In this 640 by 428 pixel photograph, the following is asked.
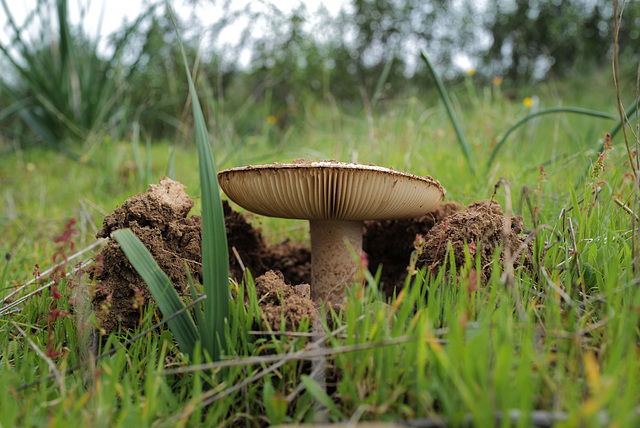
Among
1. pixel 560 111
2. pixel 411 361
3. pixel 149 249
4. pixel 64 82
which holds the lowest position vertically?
pixel 411 361

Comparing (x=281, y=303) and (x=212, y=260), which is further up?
(x=212, y=260)

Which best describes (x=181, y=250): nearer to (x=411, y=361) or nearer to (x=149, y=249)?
(x=149, y=249)

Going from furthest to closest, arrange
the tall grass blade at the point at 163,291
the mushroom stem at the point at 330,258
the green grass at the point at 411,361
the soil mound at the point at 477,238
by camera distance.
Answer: the mushroom stem at the point at 330,258, the soil mound at the point at 477,238, the tall grass blade at the point at 163,291, the green grass at the point at 411,361

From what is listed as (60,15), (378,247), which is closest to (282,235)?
(378,247)

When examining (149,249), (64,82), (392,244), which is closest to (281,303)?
(149,249)

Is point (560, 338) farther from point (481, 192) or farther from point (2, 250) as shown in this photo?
point (2, 250)

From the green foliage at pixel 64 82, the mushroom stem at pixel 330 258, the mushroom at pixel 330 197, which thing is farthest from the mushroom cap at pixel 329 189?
the green foliage at pixel 64 82

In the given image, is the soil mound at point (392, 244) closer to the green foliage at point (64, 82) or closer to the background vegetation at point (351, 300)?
the background vegetation at point (351, 300)

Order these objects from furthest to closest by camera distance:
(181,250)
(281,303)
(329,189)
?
(181,250)
(329,189)
(281,303)
